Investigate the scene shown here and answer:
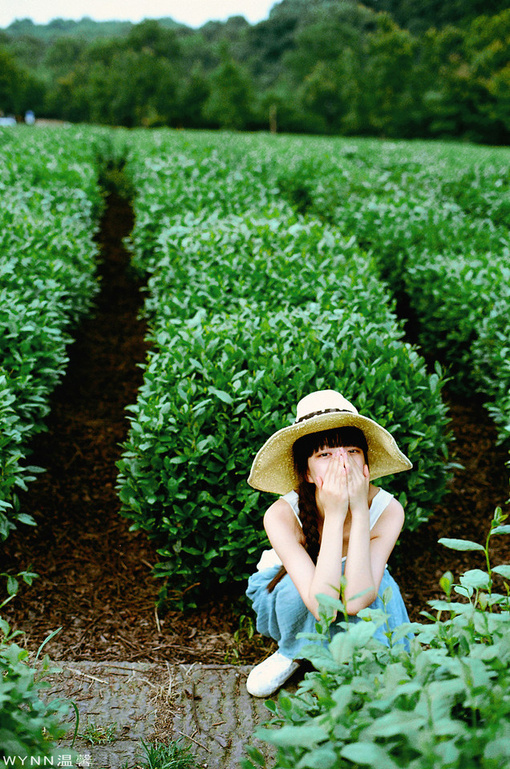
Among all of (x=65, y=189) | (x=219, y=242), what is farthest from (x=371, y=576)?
(x=65, y=189)

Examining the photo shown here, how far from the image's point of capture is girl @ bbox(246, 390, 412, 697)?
6.68 feet

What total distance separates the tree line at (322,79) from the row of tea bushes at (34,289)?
36.0 m

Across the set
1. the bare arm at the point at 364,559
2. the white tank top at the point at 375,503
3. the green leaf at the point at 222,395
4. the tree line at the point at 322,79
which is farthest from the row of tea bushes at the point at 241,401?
the tree line at the point at 322,79

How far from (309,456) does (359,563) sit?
0.46m

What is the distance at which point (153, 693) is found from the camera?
100.0 inches

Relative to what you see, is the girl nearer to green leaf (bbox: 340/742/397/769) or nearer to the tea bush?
the tea bush

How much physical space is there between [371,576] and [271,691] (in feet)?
3.06

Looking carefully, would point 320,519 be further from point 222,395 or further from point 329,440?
point 222,395

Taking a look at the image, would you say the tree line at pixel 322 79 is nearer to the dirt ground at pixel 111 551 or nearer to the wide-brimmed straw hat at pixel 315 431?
the dirt ground at pixel 111 551

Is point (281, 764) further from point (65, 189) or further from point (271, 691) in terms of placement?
point (65, 189)

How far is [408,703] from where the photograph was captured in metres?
1.09

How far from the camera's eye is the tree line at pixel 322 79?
127 feet

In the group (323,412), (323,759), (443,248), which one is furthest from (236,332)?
(443,248)

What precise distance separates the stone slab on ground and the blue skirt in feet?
0.92
